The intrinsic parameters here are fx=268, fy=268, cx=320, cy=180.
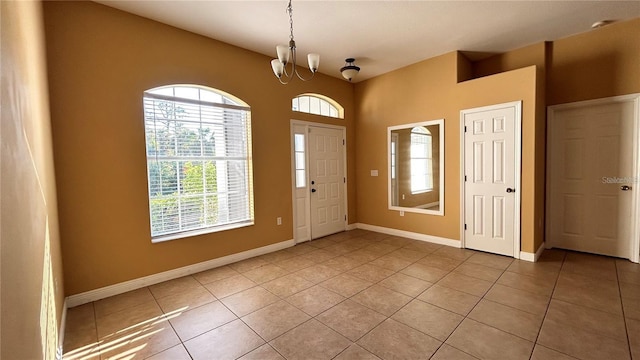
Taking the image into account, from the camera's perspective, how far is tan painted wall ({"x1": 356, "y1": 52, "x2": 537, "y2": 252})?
3.50 metres

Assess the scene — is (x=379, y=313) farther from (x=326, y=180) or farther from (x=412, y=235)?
(x=326, y=180)

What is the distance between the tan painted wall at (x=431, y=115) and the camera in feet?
11.5

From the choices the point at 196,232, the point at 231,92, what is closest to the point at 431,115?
the point at 231,92

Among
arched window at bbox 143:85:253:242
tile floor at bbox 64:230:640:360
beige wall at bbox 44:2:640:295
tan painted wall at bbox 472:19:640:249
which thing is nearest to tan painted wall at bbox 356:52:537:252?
beige wall at bbox 44:2:640:295

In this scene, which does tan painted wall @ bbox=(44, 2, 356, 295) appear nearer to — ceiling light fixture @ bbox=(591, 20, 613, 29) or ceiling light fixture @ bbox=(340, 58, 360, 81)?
ceiling light fixture @ bbox=(340, 58, 360, 81)

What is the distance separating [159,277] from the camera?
3111mm

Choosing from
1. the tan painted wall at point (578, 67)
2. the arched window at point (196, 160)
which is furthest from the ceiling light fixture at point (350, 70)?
the tan painted wall at point (578, 67)

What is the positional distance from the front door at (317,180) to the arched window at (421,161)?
1.32 meters

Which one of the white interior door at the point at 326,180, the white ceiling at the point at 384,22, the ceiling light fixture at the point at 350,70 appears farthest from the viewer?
the white interior door at the point at 326,180

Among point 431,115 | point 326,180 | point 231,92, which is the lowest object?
point 326,180

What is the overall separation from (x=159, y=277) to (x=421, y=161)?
14.1ft

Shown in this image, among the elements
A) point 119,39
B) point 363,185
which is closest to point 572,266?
point 363,185

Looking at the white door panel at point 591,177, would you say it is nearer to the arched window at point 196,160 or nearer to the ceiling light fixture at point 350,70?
the ceiling light fixture at point 350,70

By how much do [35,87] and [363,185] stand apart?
4676mm
